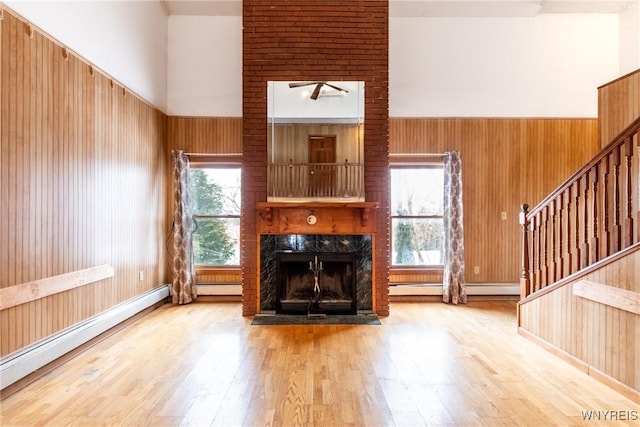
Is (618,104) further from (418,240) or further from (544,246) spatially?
(418,240)

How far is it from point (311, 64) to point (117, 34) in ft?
7.63

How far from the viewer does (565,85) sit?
5980 millimetres

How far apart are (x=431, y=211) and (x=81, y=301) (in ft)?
16.0

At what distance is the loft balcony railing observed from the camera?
500cm

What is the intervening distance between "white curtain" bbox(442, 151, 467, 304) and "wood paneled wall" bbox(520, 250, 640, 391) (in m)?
2.03

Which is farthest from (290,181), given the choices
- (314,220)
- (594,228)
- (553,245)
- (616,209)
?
(616,209)

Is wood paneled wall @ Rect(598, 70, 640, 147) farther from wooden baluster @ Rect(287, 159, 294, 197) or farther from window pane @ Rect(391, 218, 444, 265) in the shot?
wooden baluster @ Rect(287, 159, 294, 197)

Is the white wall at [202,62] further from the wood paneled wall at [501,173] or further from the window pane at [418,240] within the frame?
the wood paneled wall at [501,173]

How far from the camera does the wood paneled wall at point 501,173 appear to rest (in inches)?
236

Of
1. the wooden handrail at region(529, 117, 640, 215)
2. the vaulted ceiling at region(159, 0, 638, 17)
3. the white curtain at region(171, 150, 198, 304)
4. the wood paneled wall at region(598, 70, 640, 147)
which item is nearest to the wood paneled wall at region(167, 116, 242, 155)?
the white curtain at region(171, 150, 198, 304)

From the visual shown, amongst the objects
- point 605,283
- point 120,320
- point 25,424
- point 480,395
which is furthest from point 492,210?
point 25,424

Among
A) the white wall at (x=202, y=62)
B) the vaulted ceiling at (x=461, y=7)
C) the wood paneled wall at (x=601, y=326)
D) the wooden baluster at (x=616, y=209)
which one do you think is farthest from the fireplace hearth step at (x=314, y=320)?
the vaulted ceiling at (x=461, y=7)

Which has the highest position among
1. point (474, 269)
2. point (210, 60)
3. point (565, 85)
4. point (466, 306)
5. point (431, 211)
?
point (210, 60)

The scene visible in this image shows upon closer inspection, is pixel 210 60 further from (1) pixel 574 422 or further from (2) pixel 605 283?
(1) pixel 574 422
